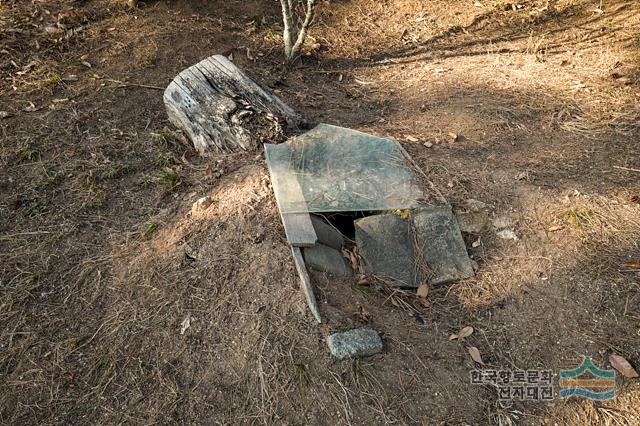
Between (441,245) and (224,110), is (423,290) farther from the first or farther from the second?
(224,110)

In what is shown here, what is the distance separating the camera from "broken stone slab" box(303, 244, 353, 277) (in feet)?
9.62

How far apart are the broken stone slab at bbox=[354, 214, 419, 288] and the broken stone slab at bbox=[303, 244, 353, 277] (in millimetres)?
149

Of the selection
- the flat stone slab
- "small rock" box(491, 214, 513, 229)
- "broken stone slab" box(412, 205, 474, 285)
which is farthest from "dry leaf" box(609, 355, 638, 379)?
the flat stone slab

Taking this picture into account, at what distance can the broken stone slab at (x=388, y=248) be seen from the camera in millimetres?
3080

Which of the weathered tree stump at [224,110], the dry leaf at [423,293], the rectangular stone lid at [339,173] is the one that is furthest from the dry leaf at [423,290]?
the weathered tree stump at [224,110]

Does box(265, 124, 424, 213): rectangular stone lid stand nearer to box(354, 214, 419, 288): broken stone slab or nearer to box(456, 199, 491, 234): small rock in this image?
box(354, 214, 419, 288): broken stone slab

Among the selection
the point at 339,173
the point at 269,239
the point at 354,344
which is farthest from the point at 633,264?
the point at 269,239

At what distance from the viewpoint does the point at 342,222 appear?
339 cm

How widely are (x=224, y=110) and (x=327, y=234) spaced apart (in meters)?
1.34

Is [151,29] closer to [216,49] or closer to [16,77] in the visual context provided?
[216,49]

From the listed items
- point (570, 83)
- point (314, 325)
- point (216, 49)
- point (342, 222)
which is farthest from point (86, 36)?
point (570, 83)

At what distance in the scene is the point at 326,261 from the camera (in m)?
2.98

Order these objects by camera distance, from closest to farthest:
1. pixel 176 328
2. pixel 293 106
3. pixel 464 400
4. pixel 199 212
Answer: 1. pixel 464 400
2. pixel 176 328
3. pixel 199 212
4. pixel 293 106

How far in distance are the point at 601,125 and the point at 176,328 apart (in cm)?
376
